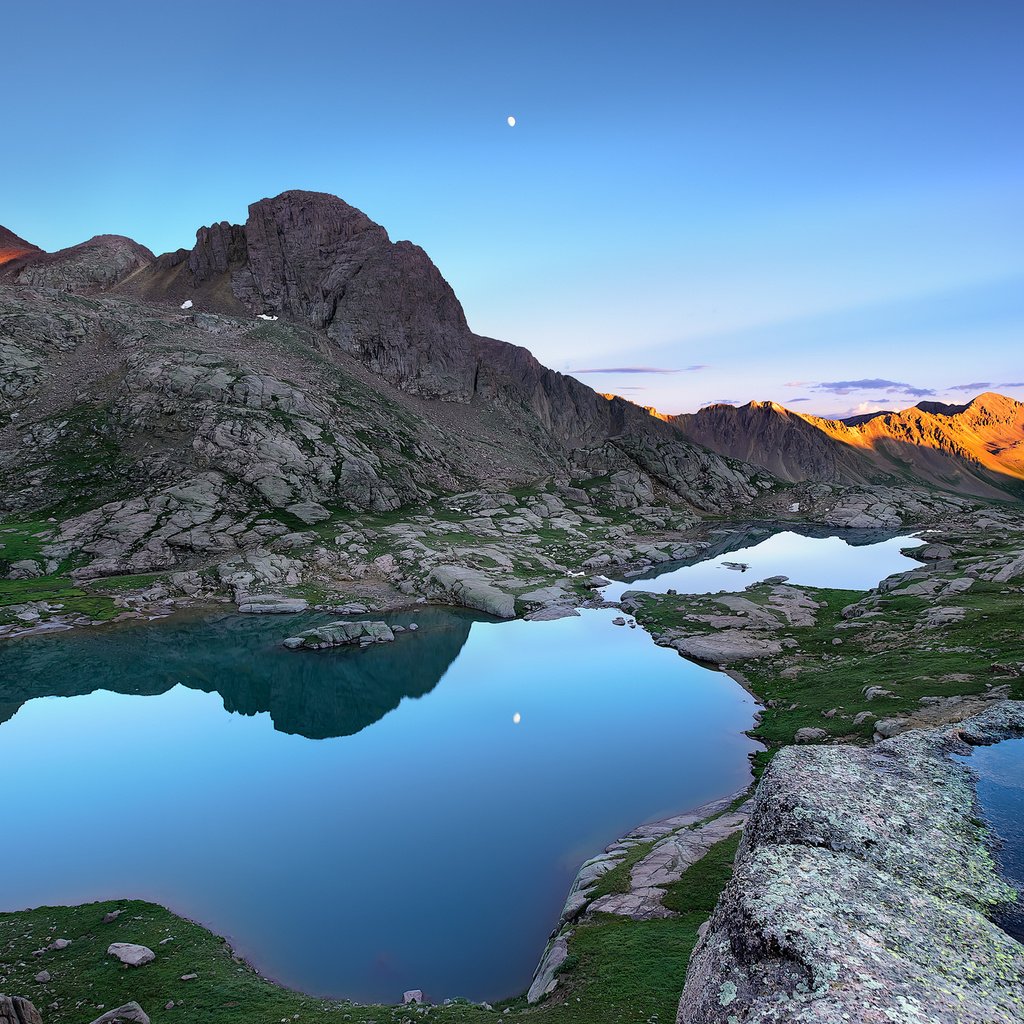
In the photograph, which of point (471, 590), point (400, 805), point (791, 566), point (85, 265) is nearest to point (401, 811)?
point (400, 805)

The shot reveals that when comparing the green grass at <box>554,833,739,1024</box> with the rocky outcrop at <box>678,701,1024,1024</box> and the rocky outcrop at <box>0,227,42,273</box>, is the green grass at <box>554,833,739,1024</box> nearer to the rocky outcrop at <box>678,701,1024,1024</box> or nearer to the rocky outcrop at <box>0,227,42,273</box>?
the rocky outcrop at <box>678,701,1024,1024</box>

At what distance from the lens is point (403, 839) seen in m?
32.8

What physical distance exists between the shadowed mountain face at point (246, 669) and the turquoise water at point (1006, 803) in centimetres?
4376

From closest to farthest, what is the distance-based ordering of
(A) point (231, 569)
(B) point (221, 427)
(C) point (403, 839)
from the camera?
(C) point (403, 839) < (A) point (231, 569) < (B) point (221, 427)

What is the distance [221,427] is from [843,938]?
12473 cm

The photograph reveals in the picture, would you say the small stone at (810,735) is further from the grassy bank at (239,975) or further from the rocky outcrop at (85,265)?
the rocky outcrop at (85,265)

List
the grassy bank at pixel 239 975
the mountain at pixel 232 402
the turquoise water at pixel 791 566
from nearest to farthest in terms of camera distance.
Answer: the grassy bank at pixel 239 975, the mountain at pixel 232 402, the turquoise water at pixel 791 566

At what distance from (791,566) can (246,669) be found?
354ft

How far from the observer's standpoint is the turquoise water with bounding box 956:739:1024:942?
1450 cm

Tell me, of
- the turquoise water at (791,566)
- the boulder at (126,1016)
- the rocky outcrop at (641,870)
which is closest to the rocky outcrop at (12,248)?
the turquoise water at (791,566)

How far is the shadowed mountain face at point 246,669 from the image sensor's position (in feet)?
177

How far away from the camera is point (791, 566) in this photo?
392 ft

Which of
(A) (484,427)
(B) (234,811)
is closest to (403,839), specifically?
(B) (234,811)

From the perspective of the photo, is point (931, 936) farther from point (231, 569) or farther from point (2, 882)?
point (231, 569)
